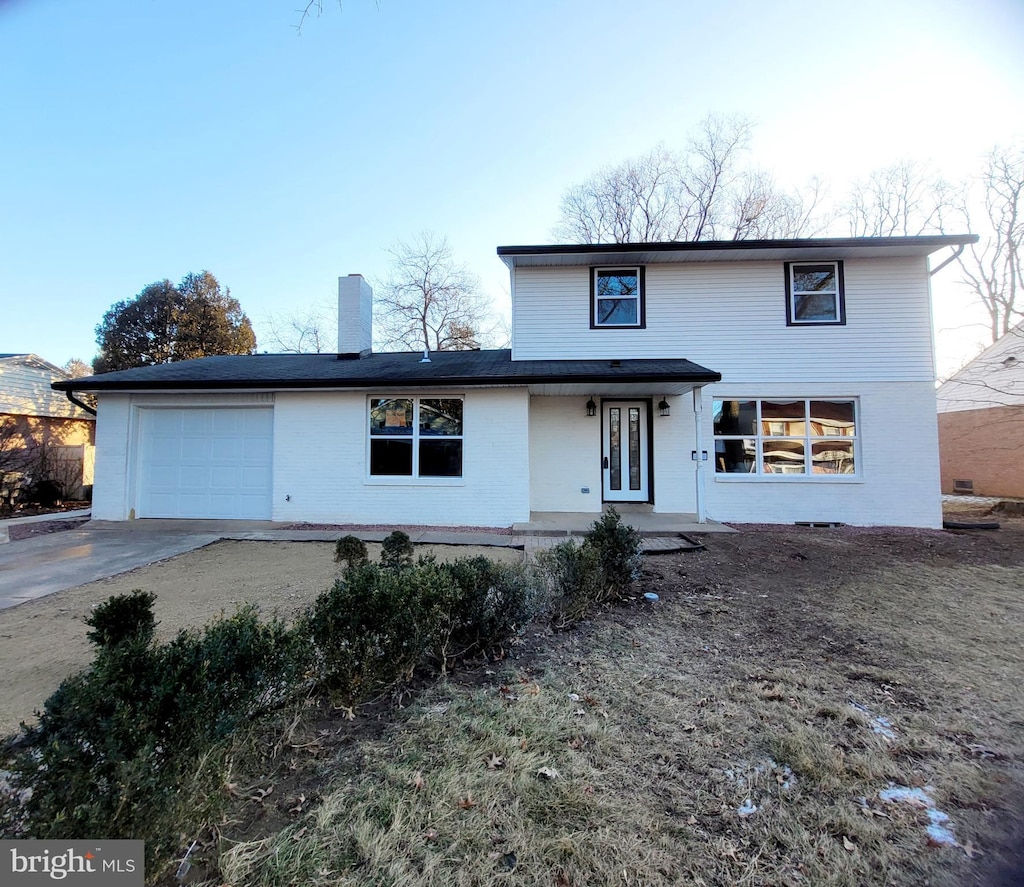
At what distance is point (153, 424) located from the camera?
31.3 ft

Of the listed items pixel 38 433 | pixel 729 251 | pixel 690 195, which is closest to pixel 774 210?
pixel 690 195

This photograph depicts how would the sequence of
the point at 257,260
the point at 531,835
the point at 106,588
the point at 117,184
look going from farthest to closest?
the point at 257,260 < the point at 117,184 < the point at 106,588 < the point at 531,835

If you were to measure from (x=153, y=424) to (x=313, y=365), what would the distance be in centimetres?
334

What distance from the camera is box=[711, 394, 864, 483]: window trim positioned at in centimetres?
934

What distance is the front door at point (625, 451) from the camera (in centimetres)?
990

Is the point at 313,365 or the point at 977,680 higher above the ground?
the point at 313,365

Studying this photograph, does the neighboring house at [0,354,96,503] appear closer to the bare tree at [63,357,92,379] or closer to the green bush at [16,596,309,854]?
the green bush at [16,596,309,854]

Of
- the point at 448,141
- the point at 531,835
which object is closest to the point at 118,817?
the point at 531,835

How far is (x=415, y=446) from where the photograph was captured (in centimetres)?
920

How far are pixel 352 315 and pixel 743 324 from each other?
894 cm

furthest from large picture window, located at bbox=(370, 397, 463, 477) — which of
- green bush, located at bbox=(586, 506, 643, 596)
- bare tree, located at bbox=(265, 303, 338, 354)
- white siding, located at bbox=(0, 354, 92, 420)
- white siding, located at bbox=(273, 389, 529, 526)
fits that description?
bare tree, located at bbox=(265, 303, 338, 354)

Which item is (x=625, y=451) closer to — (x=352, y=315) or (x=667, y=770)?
(x=352, y=315)

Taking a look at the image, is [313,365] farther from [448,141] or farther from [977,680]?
[977,680]

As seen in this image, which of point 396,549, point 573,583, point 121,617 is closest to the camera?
point 121,617
